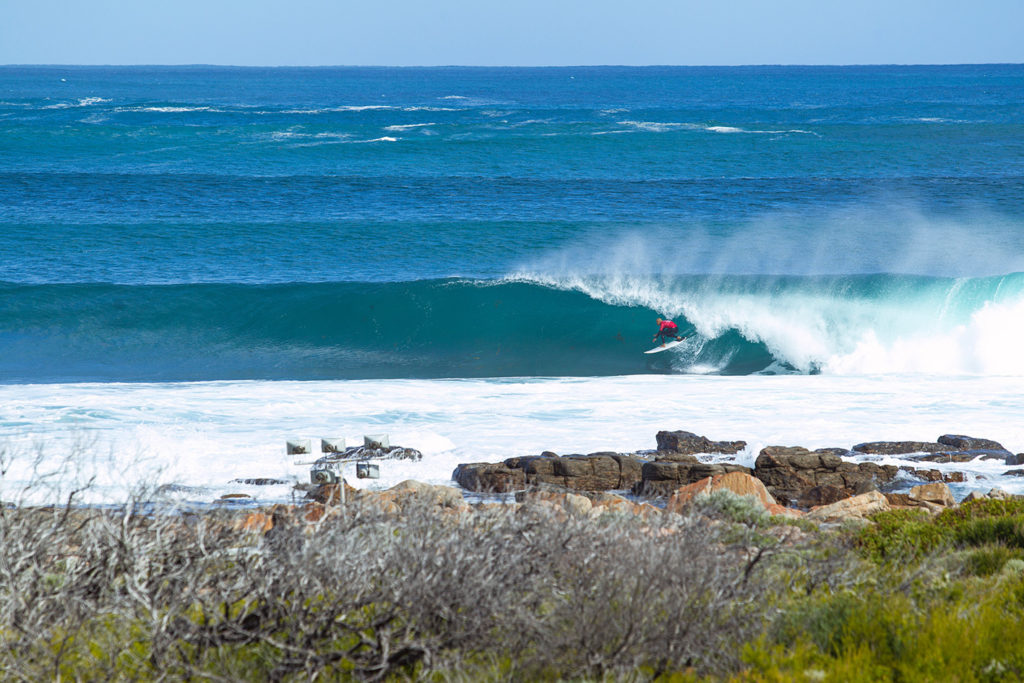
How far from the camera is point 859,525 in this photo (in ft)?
23.5

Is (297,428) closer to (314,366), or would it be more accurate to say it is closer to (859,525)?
(314,366)

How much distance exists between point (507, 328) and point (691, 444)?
9.80 metres

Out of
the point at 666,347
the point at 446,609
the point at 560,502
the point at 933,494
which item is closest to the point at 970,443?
the point at 933,494

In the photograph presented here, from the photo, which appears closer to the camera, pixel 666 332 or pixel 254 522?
pixel 254 522

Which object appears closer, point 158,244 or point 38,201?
point 158,244

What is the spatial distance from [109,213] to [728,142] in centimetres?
3611

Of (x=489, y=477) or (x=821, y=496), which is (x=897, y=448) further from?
(x=489, y=477)

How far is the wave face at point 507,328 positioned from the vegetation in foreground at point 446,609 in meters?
14.2

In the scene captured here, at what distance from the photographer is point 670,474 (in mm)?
10461

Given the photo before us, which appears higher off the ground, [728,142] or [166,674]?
[728,142]

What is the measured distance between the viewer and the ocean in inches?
535

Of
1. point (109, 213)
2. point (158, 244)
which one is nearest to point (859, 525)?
point (158, 244)

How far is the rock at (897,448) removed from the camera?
475 inches

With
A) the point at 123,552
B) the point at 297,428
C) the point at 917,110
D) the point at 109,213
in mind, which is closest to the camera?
the point at 123,552
